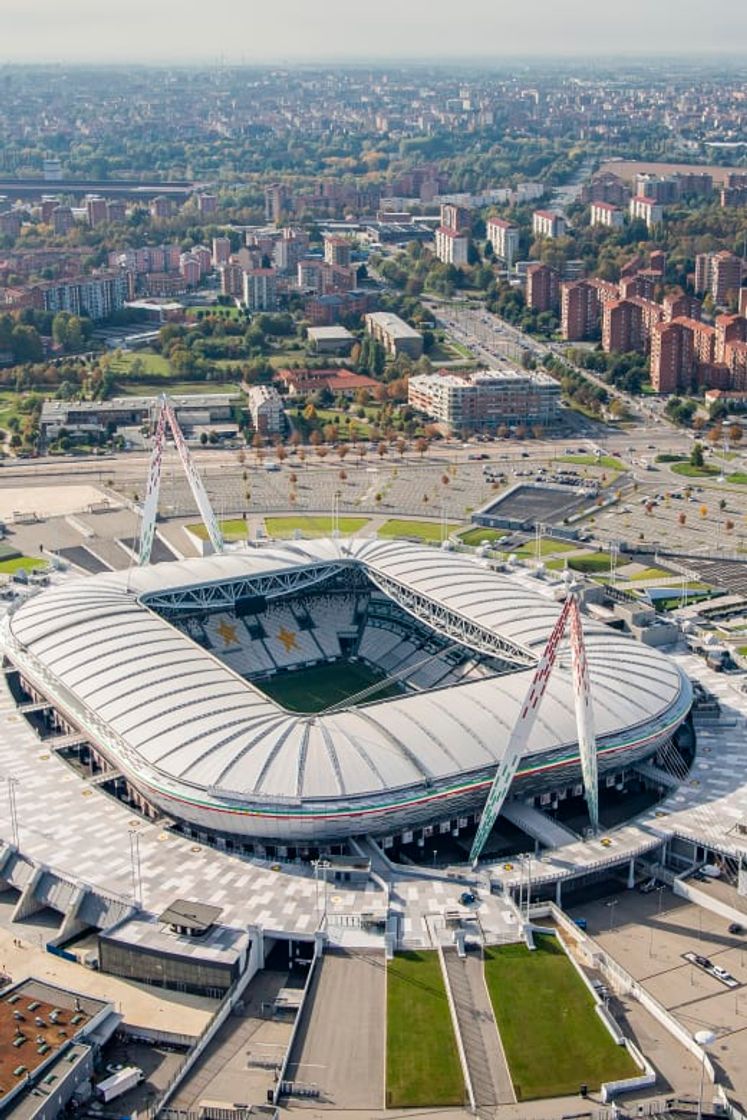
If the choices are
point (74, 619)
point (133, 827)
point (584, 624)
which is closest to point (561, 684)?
point (584, 624)

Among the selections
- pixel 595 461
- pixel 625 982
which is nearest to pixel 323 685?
pixel 625 982

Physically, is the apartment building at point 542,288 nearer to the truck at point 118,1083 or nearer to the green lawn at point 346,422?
the green lawn at point 346,422

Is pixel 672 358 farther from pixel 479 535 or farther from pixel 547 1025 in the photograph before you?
pixel 547 1025

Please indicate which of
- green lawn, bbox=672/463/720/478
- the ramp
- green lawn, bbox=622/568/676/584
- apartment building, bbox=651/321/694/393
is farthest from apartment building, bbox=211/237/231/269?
the ramp

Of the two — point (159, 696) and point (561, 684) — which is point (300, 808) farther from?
point (561, 684)

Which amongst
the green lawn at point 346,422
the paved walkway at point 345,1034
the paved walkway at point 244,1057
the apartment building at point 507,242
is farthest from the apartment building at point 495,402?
the paved walkway at point 244,1057

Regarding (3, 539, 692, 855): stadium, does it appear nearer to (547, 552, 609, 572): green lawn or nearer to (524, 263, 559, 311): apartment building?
(547, 552, 609, 572): green lawn
